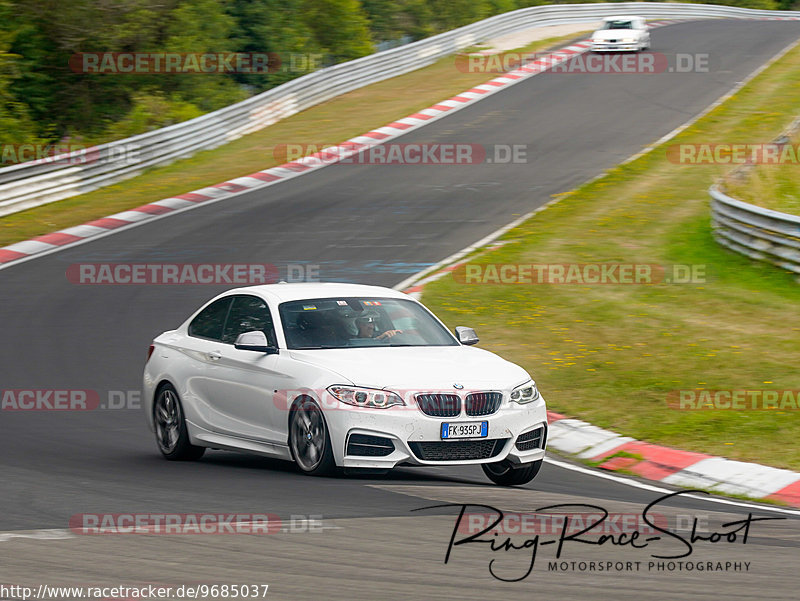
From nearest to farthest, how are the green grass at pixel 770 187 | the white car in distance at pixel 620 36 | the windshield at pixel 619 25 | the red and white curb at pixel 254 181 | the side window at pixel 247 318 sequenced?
the side window at pixel 247 318
the red and white curb at pixel 254 181
the green grass at pixel 770 187
the white car in distance at pixel 620 36
the windshield at pixel 619 25

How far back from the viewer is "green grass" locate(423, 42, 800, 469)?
11625 mm

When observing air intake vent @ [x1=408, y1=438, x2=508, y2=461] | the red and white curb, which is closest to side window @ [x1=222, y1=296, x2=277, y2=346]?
air intake vent @ [x1=408, y1=438, x2=508, y2=461]

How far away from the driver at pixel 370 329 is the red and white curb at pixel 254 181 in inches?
469

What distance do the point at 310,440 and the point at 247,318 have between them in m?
1.57

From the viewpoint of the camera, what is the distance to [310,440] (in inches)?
355

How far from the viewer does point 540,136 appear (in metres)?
31.2

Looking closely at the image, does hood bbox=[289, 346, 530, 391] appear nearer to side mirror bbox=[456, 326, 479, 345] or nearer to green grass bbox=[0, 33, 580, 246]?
side mirror bbox=[456, 326, 479, 345]

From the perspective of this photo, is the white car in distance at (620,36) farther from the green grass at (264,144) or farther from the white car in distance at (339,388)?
the white car in distance at (339,388)

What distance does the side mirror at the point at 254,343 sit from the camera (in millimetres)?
9453

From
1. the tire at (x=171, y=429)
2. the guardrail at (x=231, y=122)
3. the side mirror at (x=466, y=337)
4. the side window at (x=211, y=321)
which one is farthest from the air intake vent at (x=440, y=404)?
the guardrail at (x=231, y=122)

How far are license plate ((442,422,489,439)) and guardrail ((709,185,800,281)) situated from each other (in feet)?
32.7

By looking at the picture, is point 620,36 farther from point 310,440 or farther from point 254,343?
point 310,440

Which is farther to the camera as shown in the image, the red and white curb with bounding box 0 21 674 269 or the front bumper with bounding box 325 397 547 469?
the red and white curb with bounding box 0 21 674 269

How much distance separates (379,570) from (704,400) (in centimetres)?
680
